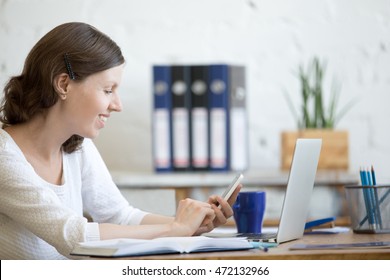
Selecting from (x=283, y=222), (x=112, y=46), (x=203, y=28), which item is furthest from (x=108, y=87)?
(x=203, y=28)

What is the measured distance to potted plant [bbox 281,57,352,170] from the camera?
7.43 ft

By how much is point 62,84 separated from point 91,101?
0.23ft

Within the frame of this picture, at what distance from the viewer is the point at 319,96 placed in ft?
7.75

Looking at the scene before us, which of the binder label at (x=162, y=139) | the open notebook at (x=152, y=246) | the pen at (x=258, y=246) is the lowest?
the pen at (x=258, y=246)

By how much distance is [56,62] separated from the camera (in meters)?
1.48

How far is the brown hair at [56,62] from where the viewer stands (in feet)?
4.84

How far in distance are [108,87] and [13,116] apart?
0.68ft

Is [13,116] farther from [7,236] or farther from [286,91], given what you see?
[286,91]

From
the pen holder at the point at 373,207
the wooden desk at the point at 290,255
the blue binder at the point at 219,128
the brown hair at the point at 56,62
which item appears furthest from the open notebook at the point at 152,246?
the blue binder at the point at 219,128

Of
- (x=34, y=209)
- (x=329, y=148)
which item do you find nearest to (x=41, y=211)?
(x=34, y=209)

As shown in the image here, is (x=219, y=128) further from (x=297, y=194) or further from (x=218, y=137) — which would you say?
(x=297, y=194)

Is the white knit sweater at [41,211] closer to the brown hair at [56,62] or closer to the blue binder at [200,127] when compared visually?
the brown hair at [56,62]

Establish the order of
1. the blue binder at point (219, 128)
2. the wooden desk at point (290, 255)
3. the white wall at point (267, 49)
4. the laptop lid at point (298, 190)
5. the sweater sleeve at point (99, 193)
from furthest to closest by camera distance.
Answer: the white wall at point (267, 49) < the blue binder at point (219, 128) < the sweater sleeve at point (99, 193) < the laptop lid at point (298, 190) < the wooden desk at point (290, 255)

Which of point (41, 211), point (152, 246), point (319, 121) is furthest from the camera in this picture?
point (319, 121)
